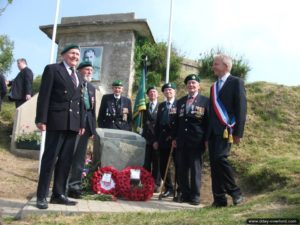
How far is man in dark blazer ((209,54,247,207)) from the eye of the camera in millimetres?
4785

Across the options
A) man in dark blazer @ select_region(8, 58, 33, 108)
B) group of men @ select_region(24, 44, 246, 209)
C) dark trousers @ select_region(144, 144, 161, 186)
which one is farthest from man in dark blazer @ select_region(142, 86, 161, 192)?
man in dark blazer @ select_region(8, 58, 33, 108)

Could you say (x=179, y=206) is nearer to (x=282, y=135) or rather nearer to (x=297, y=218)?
(x=297, y=218)

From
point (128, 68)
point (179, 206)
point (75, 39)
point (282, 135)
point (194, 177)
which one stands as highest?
point (75, 39)

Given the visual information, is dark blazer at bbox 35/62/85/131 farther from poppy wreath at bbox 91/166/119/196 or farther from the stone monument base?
the stone monument base

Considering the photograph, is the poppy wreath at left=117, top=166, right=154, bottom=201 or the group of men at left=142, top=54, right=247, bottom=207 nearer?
the group of men at left=142, top=54, right=247, bottom=207

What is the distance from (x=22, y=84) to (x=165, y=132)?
16.3ft

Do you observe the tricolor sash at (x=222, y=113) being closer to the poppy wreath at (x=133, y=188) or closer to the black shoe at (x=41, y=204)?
the poppy wreath at (x=133, y=188)

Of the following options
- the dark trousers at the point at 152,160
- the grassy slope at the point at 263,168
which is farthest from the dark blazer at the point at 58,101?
the dark trousers at the point at 152,160

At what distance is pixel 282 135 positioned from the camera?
8953 millimetres

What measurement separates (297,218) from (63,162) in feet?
→ 8.92

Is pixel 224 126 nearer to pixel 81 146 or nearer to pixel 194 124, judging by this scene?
pixel 194 124

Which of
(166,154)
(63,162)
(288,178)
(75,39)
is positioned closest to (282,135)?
(288,178)

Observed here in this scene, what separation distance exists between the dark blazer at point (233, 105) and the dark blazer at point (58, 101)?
1653 millimetres

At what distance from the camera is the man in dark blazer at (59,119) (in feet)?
14.9
